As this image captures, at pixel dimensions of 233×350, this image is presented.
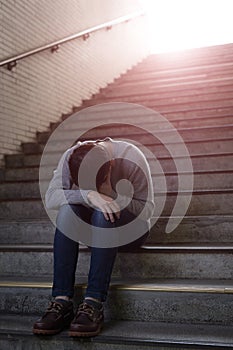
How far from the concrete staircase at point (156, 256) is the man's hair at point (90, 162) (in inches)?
15.8

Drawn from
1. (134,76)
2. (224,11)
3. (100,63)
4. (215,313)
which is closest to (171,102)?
(134,76)

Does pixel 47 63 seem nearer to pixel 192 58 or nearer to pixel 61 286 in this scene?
pixel 192 58

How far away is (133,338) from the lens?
1.67 metres

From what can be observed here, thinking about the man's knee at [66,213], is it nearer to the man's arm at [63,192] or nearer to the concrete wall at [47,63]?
the man's arm at [63,192]

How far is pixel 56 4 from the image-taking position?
14.1 feet

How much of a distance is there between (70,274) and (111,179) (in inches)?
17.8

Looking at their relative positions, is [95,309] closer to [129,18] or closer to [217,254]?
[217,254]

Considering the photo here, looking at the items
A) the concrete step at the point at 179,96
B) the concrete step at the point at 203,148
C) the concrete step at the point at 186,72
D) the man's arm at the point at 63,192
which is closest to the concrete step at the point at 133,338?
the man's arm at the point at 63,192

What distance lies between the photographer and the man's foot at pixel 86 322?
167 cm

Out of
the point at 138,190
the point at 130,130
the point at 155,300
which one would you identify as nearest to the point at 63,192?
the point at 138,190

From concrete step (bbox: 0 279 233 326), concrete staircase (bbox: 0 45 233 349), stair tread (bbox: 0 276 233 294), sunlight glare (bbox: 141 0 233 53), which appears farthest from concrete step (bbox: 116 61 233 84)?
concrete step (bbox: 0 279 233 326)

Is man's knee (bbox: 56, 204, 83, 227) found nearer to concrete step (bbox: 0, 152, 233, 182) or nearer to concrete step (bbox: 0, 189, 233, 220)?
concrete step (bbox: 0, 189, 233, 220)

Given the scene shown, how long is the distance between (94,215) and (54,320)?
1.36 feet

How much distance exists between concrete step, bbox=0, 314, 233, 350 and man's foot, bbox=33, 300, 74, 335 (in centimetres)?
3
